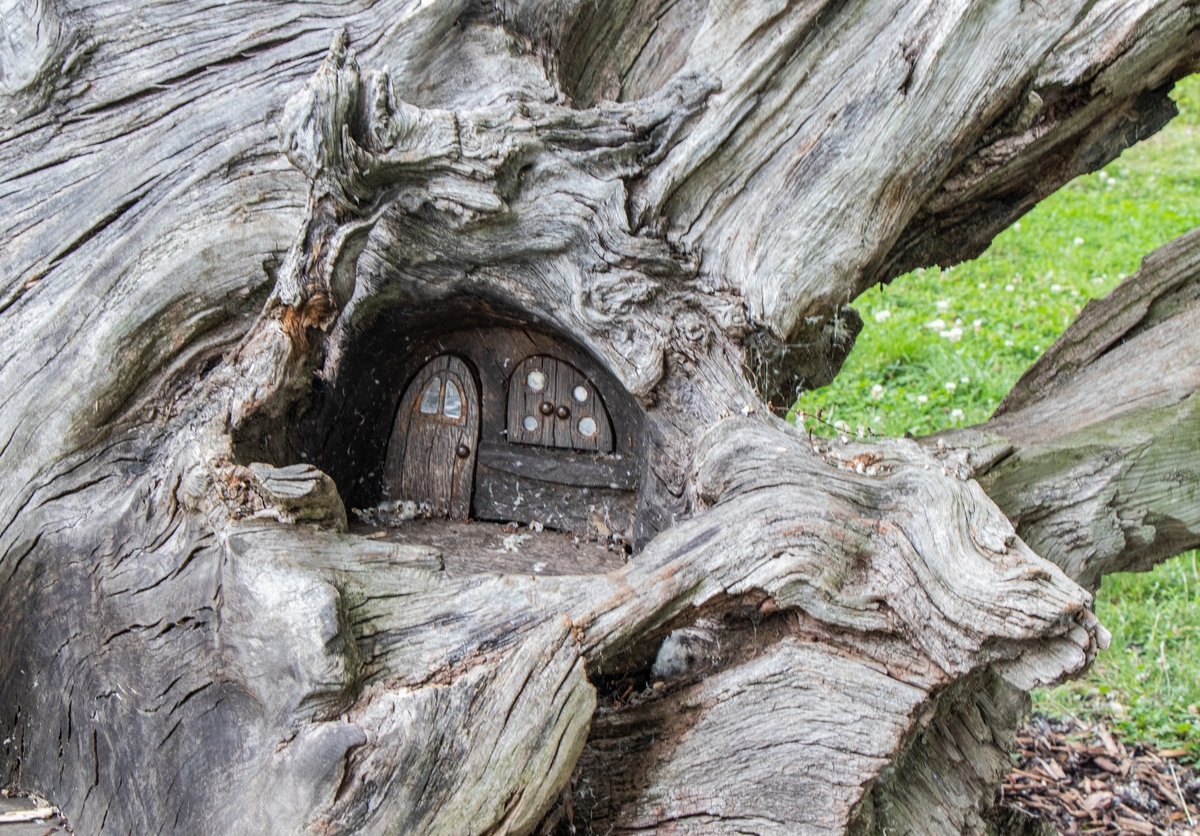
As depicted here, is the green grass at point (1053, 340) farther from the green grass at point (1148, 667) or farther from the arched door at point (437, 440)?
the arched door at point (437, 440)

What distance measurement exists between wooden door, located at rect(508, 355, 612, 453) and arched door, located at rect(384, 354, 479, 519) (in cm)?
14

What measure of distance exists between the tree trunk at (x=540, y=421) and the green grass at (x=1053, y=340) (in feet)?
1.72

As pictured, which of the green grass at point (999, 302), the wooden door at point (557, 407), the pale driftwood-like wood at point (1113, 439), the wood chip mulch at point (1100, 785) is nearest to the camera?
the pale driftwood-like wood at point (1113, 439)

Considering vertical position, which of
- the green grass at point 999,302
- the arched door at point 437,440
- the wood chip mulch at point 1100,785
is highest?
the green grass at point 999,302

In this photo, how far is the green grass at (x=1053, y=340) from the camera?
4156 mm

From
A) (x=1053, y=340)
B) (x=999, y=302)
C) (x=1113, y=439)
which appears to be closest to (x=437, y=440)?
(x=1113, y=439)

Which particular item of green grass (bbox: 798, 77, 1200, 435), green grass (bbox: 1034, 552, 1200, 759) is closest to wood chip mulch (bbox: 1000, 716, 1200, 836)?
green grass (bbox: 1034, 552, 1200, 759)

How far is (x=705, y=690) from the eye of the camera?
6.93 ft

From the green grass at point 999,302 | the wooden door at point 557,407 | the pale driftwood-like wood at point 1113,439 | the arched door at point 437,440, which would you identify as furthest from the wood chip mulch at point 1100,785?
the arched door at point 437,440

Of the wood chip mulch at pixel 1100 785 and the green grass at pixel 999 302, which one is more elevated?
the green grass at pixel 999 302

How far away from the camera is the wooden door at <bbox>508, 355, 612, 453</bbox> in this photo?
2818 millimetres

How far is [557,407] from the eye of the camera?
2830mm

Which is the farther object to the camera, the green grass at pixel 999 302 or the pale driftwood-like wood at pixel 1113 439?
the green grass at pixel 999 302

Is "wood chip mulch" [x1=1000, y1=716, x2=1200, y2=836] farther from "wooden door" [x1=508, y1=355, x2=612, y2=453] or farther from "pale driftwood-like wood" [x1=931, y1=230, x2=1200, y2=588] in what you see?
"wooden door" [x1=508, y1=355, x2=612, y2=453]
